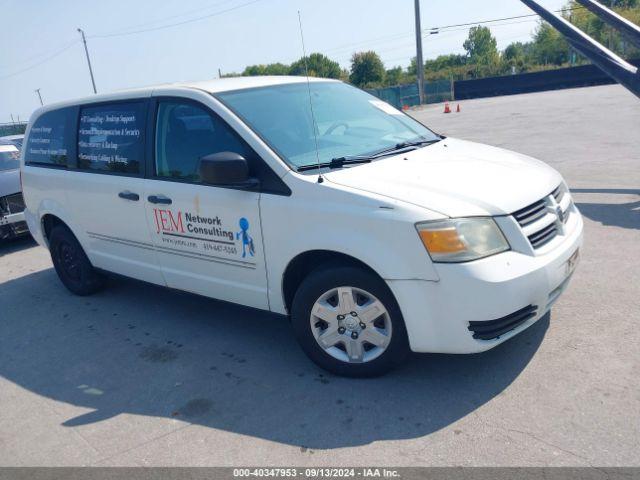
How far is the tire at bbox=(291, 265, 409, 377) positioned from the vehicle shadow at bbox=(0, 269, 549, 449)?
0.14 m

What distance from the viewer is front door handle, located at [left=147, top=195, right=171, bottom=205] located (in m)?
4.31

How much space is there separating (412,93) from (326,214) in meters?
38.7

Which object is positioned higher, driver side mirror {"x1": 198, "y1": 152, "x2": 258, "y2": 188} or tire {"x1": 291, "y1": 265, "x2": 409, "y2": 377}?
driver side mirror {"x1": 198, "y1": 152, "x2": 258, "y2": 188}

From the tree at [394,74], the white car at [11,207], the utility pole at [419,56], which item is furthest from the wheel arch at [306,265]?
the tree at [394,74]

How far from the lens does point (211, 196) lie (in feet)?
13.1

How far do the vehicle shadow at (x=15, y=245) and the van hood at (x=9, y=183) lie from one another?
0.73 metres

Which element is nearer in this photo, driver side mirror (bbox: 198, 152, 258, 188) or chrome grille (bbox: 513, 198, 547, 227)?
chrome grille (bbox: 513, 198, 547, 227)

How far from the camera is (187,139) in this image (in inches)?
170

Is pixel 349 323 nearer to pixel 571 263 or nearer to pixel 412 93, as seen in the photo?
pixel 571 263

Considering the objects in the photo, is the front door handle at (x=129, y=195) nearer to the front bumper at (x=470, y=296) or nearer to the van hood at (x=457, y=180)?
the van hood at (x=457, y=180)

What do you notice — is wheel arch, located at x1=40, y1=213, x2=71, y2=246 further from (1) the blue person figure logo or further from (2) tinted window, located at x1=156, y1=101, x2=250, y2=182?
(1) the blue person figure logo

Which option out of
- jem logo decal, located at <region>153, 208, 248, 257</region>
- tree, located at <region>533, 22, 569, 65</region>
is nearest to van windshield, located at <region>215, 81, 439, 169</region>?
jem logo decal, located at <region>153, 208, 248, 257</region>

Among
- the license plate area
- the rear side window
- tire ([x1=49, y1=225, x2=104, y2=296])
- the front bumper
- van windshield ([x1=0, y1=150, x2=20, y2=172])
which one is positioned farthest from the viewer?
van windshield ([x1=0, y1=150, x2=20, y2=172])

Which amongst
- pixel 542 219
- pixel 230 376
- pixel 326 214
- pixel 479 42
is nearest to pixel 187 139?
pixel 326 214
